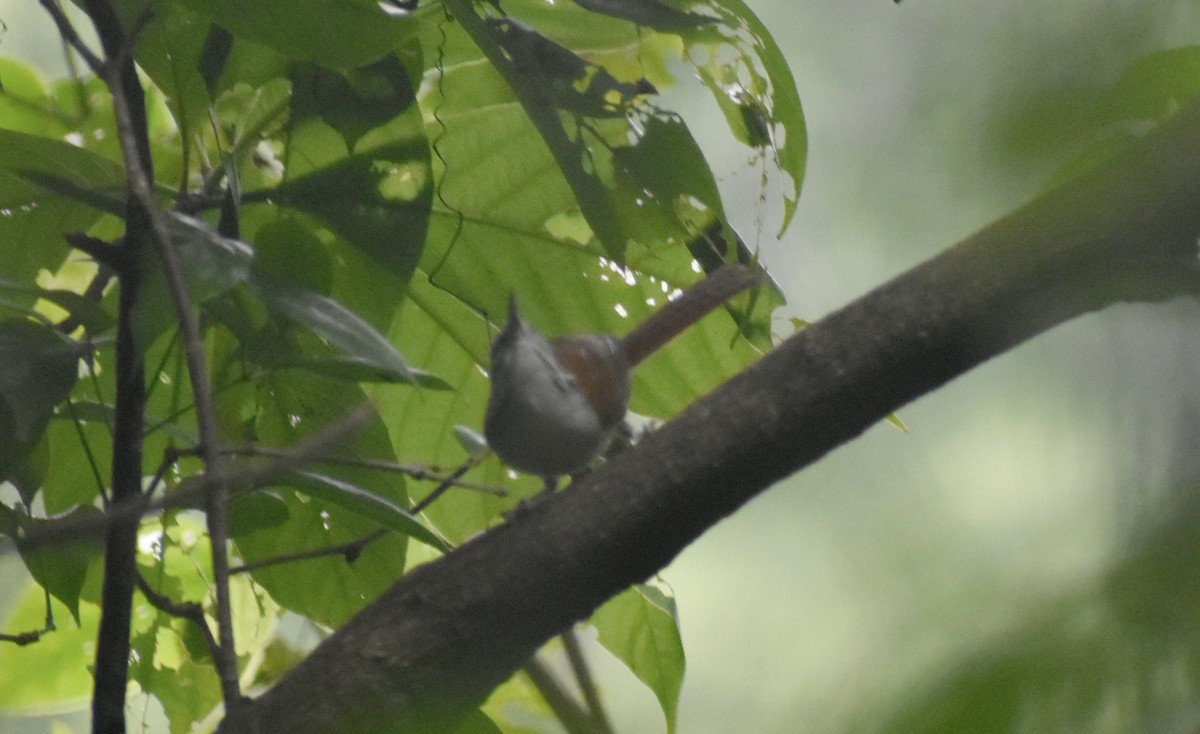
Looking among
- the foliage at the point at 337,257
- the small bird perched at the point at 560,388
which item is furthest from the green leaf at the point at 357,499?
the small bird perched at the point at 560,388

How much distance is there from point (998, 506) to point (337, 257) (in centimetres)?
72

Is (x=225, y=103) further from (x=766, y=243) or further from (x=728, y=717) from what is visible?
(x=728, y=717)

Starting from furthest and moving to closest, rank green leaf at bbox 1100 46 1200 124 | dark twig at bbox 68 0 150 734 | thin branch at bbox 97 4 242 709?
1. dark twig at bbox 68 0 150 734
2. thin branch at bbox 97 4 242 709
3. green leaf at bbox 1100 46 1200 124

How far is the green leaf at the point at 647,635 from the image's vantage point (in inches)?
40.3

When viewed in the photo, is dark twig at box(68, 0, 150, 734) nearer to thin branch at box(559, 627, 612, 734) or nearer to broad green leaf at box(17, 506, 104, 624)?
broad green leaf at box(17, 506, 104, 624)

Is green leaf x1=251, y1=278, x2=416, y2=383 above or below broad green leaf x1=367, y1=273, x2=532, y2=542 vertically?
below

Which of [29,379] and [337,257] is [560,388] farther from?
[29,379]

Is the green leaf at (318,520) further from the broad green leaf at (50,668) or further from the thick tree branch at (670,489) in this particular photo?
the broad green leaf at (50,668)

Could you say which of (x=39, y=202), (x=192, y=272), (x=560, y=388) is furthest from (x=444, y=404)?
(x=192, y=272)

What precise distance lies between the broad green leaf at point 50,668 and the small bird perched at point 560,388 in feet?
1.90

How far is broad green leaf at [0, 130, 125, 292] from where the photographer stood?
876mm

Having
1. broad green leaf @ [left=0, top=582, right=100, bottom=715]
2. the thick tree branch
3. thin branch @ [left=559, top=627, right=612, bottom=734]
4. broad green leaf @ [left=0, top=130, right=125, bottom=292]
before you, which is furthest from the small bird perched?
broad green leaf @ [left=0, top=582, right=100, bottom=715]

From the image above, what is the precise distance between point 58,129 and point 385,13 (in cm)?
67

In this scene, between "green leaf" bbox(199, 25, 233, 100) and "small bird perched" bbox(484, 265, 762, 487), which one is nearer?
"green leaf" bbox(199, 25, 233, 100)
